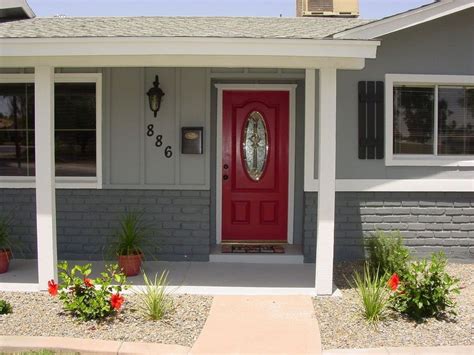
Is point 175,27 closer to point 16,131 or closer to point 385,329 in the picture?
point 16,131

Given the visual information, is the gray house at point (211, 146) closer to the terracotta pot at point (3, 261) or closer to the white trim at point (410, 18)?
the white trim at point (410, 18)

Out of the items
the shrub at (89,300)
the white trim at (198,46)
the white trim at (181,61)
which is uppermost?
the white trim at (198,46)

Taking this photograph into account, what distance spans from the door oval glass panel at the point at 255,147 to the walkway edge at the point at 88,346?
3.75 m

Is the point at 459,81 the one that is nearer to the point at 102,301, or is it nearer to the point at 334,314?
the point at 334,314

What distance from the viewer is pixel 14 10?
8062 mm

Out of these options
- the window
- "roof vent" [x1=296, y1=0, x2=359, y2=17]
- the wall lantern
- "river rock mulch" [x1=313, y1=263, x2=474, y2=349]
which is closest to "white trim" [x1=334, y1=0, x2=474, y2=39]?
the wall lantern

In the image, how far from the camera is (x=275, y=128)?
7941mm

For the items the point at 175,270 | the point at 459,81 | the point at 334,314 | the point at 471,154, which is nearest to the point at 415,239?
the point at 471,154

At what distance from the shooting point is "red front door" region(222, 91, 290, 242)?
788 cm

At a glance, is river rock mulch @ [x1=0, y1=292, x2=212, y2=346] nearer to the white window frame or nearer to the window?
the white window frame

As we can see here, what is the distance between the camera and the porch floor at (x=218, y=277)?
614cm

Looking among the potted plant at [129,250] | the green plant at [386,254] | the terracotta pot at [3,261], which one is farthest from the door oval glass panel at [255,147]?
the terracotta pot at [3,261]

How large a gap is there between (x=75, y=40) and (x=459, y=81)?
4885 millimetres

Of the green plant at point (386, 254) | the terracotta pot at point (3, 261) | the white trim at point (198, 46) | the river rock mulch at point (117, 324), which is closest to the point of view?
the river rock mulch at point (117, 324)
